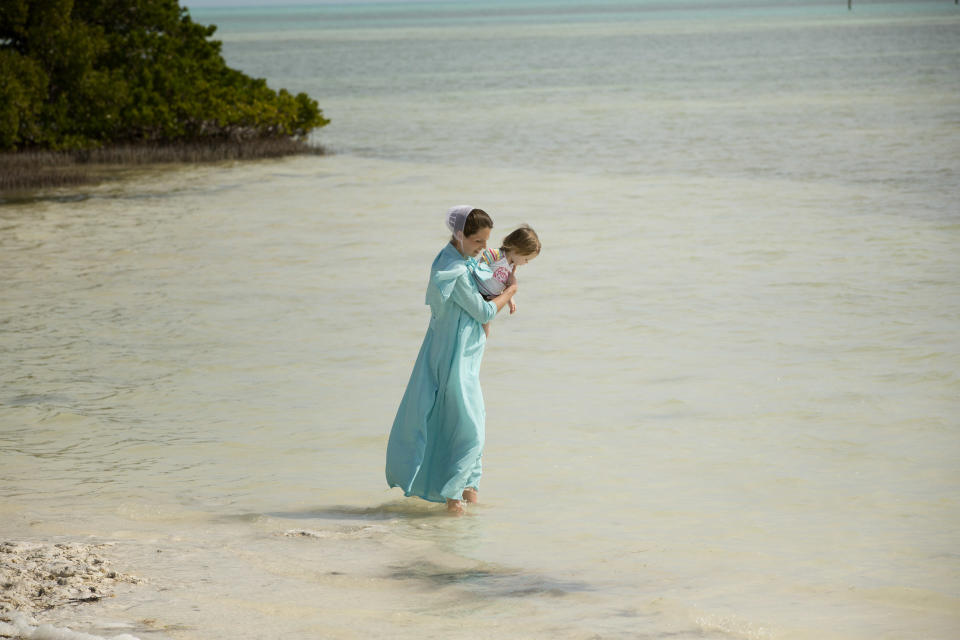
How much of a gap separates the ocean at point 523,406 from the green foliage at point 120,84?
214 cm

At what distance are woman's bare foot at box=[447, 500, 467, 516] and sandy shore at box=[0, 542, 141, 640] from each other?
169 centimetres

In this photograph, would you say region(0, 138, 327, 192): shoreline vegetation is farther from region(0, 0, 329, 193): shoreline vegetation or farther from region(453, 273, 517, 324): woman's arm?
region(453, 273, 517, 324): woman's arm

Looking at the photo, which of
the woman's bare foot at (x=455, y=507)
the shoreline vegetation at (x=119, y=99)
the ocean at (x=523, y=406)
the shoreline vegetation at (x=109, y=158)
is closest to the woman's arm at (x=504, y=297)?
the woman's bare foot at (x=455, y=507)

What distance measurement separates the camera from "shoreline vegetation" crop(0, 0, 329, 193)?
21047 millimetres

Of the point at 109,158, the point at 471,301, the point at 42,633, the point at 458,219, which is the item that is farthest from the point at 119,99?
the point at 42,633

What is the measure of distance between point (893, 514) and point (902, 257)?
7.52 metres

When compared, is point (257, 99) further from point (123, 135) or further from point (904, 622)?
point (904, 622)

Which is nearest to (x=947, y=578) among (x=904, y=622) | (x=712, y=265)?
(x=904, y=622)

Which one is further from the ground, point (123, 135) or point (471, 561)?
point (123, 135)

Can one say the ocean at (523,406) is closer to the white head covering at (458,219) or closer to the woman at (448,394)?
the woman at (448,394)

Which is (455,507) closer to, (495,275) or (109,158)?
(495,275)

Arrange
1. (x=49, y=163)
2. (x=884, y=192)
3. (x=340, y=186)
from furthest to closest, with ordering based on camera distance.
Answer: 1. (x=49, y=163)
2. (x=340, y=186)
3. (x=884, y=192)

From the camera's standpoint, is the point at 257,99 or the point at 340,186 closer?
the point at 340,186

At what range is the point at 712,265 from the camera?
42.2 ft
